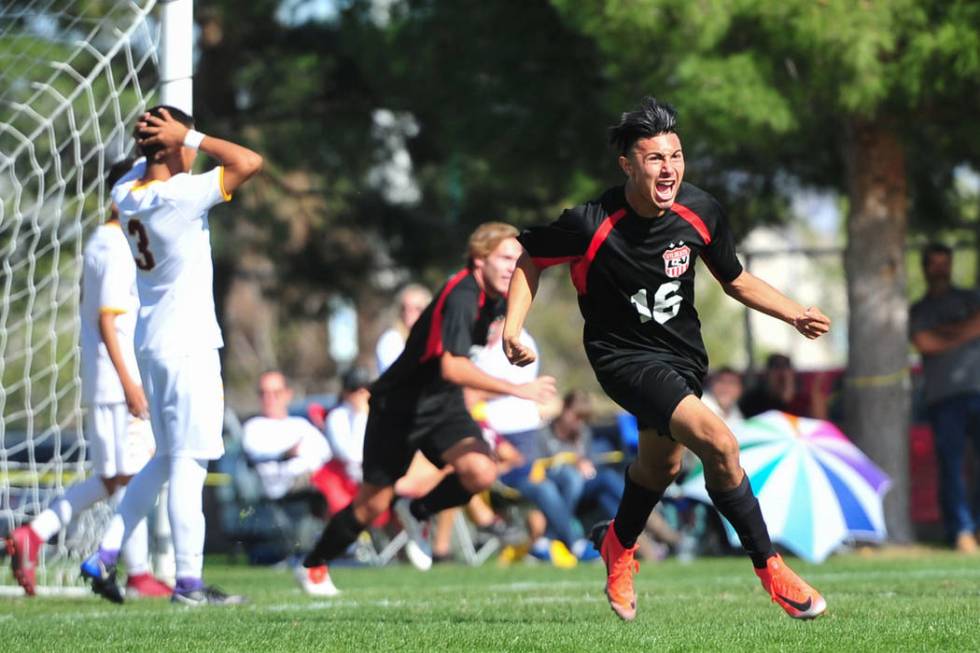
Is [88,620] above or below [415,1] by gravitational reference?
below

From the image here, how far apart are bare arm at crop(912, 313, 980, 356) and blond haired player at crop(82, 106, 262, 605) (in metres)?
7.53

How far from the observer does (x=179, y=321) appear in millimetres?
8125

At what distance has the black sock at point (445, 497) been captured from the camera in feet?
31.6

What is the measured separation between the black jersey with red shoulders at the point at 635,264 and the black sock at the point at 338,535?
2.80 metres

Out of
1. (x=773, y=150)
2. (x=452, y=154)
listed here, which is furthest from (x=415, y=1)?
(x=773, y=150)

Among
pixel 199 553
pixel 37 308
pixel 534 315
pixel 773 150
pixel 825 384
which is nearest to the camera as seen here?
pixel 199 553

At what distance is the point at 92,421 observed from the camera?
952 centimetres

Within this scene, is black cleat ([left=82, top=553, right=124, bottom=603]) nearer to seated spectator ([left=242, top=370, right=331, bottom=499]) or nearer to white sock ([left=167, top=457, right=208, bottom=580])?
white sock ([left=167, top=457, right=208, bottom=580])

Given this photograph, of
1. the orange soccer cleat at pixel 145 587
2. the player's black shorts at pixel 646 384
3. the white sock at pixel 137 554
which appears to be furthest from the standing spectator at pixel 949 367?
the player's black shorts at pixel 646 384

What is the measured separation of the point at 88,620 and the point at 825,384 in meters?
9.70

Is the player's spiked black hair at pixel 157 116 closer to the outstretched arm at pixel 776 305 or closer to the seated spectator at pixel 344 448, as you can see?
the outstretched arm at pixel 776 305

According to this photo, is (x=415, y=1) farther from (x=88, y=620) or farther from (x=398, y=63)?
(x=88, y=620)

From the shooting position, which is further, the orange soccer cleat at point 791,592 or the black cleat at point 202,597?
the black cleat at point 202,597

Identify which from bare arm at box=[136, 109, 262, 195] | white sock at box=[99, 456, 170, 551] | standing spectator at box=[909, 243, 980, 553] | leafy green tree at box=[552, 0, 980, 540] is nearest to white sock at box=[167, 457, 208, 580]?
white sock at box=[99, 456, 170, 551]
